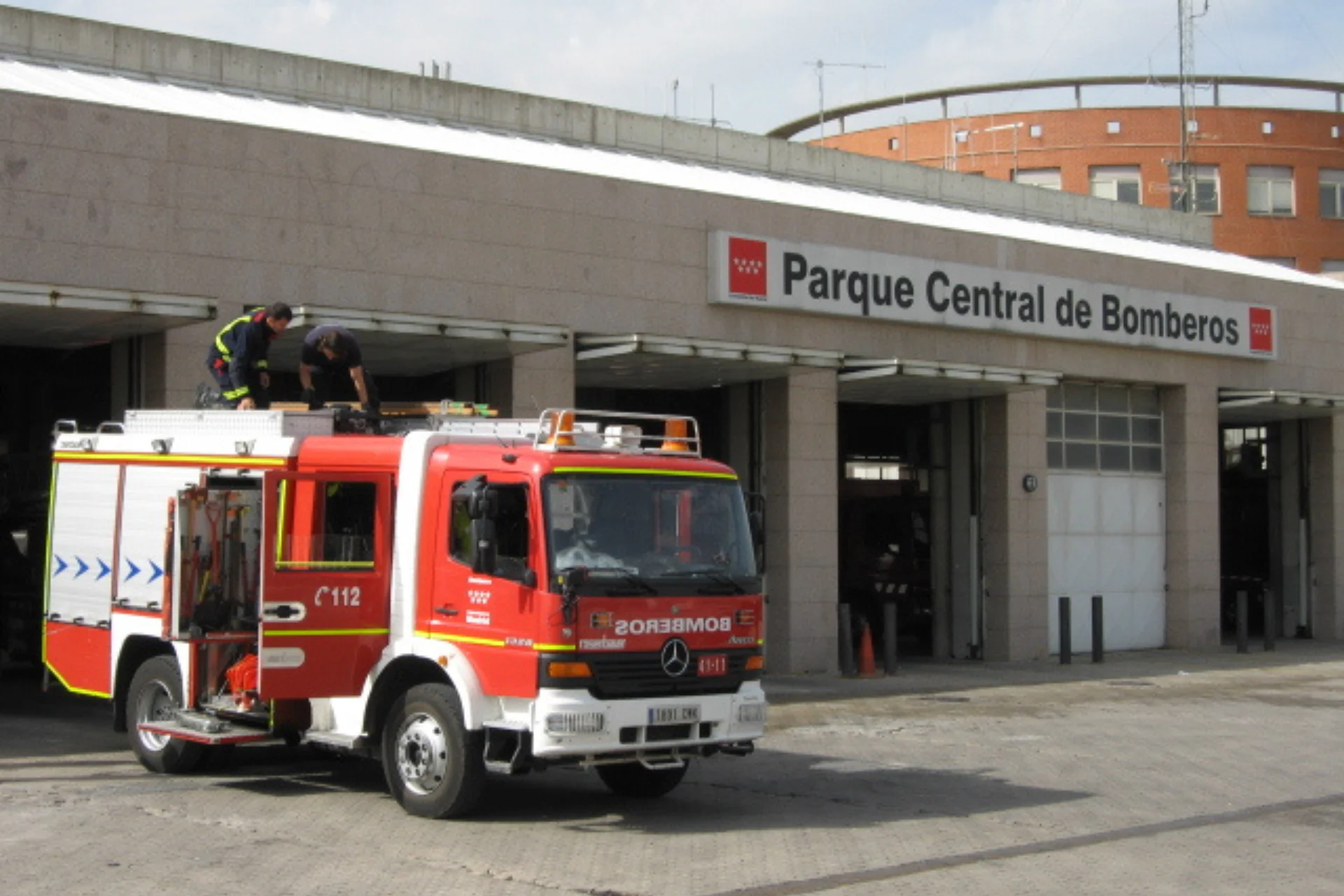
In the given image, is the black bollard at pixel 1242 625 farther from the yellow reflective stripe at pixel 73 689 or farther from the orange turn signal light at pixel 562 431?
the yellow reflective stripe at pixel 73 689

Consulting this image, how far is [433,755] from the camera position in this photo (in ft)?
36.2

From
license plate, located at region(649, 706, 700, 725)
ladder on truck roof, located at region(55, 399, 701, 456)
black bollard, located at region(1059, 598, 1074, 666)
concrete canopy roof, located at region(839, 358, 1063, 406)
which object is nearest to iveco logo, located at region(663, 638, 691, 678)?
license plate, located at region(649, 706, 700, 725)

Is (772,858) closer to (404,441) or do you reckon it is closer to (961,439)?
(404,441)

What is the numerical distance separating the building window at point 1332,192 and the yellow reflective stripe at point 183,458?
50733 mm

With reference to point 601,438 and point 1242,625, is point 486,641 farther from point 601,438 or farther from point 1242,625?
point 1242,625

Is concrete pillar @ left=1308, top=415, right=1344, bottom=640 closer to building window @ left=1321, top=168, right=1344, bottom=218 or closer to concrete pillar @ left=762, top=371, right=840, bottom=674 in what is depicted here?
concrete pillar @ left=762, top=371, right=840, bottom=674

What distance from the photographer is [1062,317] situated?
25969mm

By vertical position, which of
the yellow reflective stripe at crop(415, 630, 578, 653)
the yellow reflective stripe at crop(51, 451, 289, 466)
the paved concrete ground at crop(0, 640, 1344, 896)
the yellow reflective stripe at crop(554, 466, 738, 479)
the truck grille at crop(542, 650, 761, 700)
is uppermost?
the yellow reflective stripe at crop(51, 451, 289, 466)

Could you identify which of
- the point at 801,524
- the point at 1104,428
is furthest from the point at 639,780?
the point at 1104,428

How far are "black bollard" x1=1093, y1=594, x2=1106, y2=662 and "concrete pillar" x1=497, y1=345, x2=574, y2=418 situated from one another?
965cm

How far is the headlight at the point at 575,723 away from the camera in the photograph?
10.5m

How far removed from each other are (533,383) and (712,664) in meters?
9.09

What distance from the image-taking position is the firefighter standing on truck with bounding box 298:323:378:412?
1312cm

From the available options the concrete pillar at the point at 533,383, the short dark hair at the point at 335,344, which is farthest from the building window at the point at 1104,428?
the short dark hair at the point at 335,344
